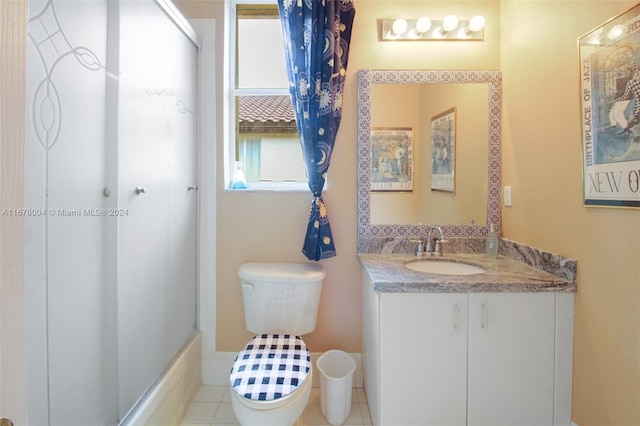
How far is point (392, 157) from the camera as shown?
1.84 m

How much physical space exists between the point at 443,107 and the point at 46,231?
1.90 metres

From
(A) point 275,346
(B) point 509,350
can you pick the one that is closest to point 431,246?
(B) point 509,350

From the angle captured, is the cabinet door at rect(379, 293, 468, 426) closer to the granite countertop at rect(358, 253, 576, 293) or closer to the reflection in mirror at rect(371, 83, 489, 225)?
the granite countertop at rect(358, 253, 576, 293)

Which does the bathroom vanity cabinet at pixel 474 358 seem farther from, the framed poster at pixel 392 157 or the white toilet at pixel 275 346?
the framed poster at pixel 392 157

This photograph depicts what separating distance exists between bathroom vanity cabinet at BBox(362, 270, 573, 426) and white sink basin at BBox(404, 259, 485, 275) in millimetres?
387

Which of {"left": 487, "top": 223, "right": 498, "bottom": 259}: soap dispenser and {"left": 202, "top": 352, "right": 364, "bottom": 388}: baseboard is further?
{"left": 202, "top": 352, "right": 364, "bottom": 388}: baseboard

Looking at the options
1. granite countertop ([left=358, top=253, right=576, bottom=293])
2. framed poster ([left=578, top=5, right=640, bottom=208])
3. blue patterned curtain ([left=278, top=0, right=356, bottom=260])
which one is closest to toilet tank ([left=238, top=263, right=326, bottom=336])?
blue patterned curtain ([left=278, top=0, right=356, bottom=260])

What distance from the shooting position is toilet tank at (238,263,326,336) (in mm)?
1688

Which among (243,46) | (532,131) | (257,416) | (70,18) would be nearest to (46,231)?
(70,18)

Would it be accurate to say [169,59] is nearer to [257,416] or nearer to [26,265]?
[26,265]

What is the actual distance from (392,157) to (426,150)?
20cm

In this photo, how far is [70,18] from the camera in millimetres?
966

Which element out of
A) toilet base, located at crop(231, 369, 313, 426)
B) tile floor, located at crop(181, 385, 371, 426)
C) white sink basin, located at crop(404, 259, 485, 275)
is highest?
white sink basin, located at crop(404, 259, 485, 275)

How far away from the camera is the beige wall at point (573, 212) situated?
44.1 inches
